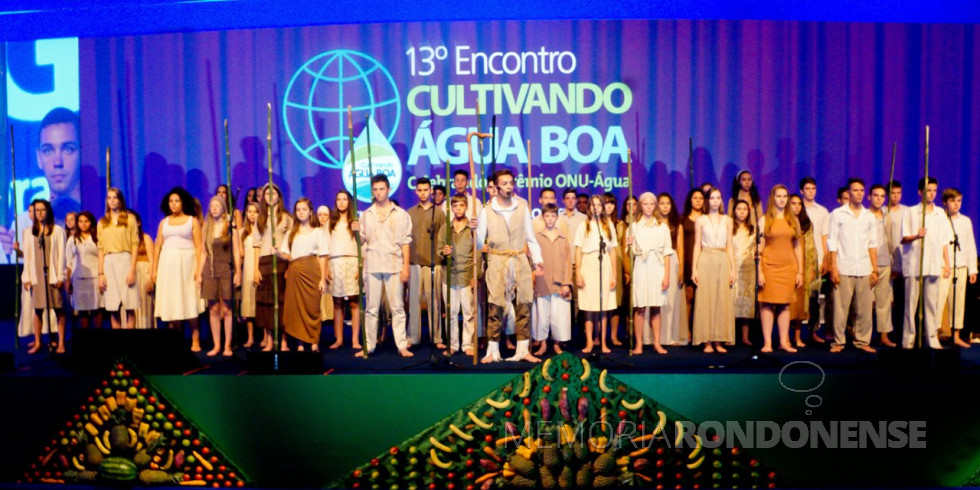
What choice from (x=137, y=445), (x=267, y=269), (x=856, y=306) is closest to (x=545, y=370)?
(x=137, y=445)

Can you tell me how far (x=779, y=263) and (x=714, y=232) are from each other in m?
0.53

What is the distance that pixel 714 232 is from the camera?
6312 mm

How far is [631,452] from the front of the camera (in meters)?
4.02

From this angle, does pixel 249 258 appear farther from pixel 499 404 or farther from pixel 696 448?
pixel 696 448

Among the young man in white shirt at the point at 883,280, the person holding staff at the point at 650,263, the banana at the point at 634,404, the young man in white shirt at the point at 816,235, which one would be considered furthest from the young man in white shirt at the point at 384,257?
the young man in white shirt at the point at 883,280

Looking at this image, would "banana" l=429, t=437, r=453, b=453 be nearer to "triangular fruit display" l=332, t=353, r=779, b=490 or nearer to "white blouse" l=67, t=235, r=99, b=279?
"triangular fruit display" l=332, t=353, r=779, b=490

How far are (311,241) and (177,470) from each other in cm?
238

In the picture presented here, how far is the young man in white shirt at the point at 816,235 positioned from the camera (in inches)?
275

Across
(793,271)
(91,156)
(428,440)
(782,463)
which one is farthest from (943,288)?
(91,156)

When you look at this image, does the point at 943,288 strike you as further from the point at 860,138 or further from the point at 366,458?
the point at 366,458

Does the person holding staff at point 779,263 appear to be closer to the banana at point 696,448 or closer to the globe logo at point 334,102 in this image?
the banana at point 696,448

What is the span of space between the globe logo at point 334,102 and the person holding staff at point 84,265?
2.80m

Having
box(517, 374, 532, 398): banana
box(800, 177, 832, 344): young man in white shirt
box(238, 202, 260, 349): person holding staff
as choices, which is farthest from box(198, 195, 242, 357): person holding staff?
box(800, 177, 832, 344): young man in white shirt

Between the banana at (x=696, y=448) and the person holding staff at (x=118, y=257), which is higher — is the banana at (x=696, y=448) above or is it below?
below
